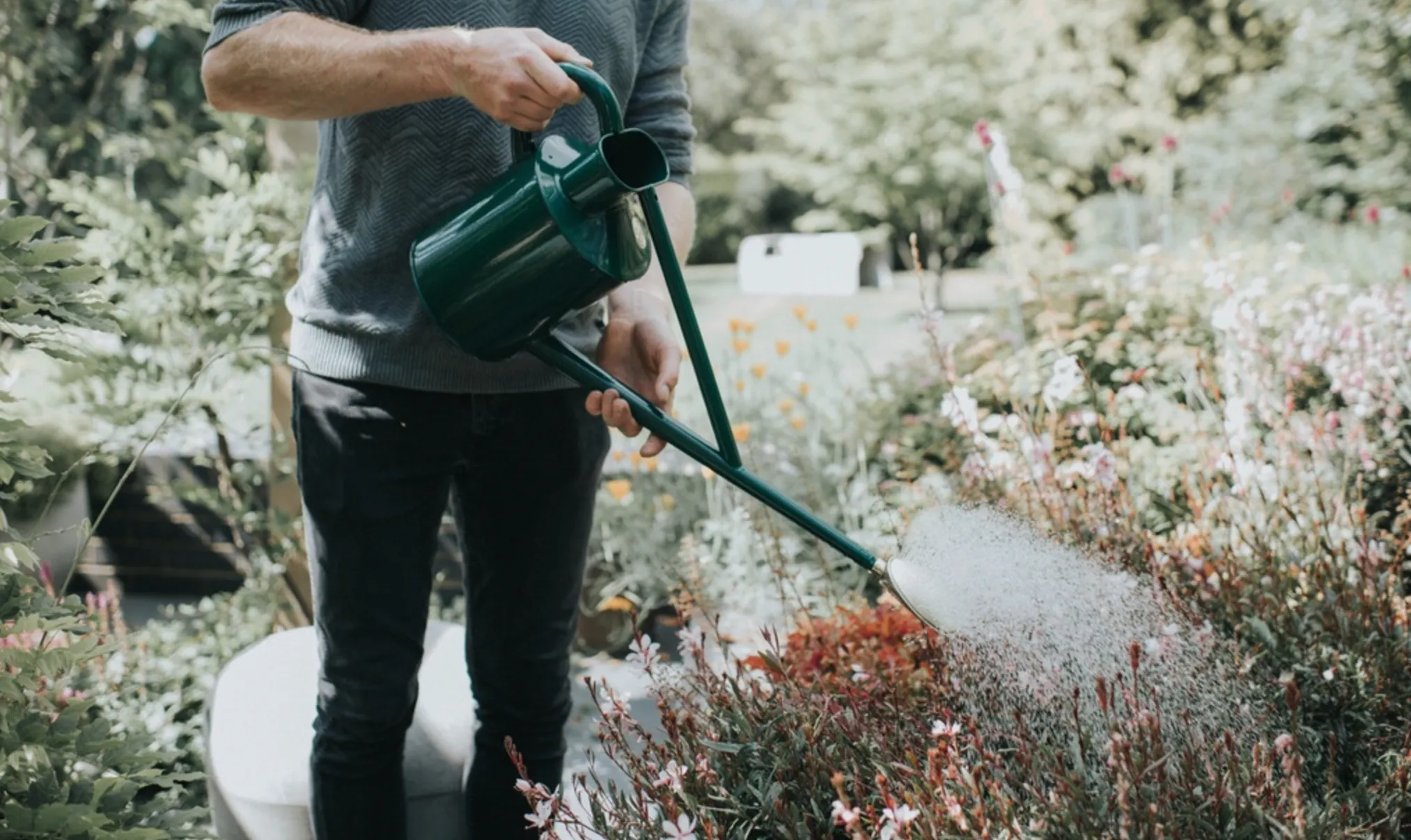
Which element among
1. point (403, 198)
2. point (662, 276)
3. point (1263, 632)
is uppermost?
point (403, 198)

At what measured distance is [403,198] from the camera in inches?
52.6

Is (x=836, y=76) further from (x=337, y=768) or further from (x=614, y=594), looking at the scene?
(x=337, y=768)

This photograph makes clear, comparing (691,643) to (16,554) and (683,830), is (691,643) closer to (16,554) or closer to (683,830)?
(683,830)

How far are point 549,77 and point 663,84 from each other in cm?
52

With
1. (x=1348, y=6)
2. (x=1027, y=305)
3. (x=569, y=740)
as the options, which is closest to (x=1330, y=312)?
(x=1027, y=305)

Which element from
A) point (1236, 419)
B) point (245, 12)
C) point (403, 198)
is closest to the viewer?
point (245, 12)

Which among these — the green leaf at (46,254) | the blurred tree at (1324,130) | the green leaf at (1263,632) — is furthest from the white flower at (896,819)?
the blurred tree at (1324,130)

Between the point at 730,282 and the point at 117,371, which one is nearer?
the point at 117,371

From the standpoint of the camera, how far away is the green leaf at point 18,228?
100cm

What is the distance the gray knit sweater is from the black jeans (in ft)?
0.12

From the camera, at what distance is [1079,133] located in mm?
11289

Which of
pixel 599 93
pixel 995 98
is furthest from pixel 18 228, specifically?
pixel 995 98

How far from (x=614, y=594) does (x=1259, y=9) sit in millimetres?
9962

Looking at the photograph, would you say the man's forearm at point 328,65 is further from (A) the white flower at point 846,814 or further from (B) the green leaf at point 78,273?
(A) the white flower at point 846,814
